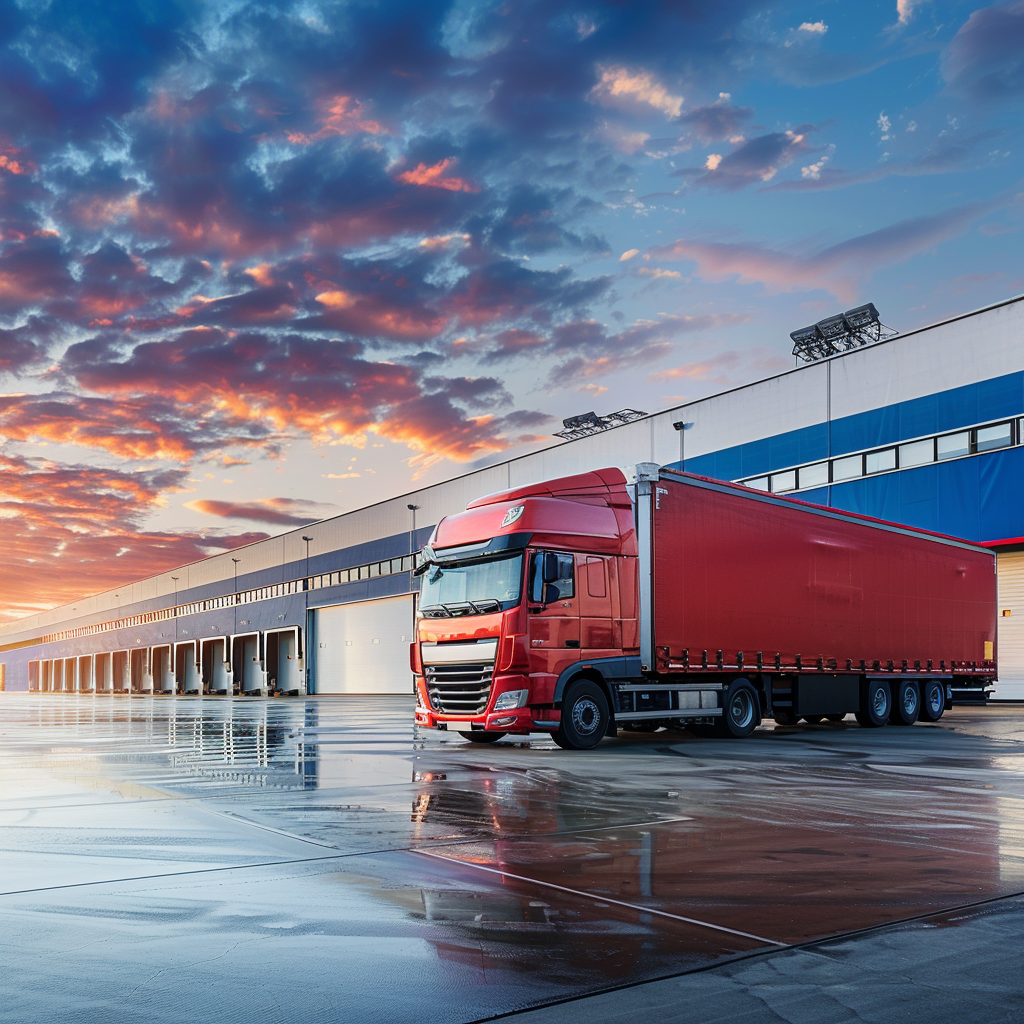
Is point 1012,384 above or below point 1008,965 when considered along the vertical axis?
above

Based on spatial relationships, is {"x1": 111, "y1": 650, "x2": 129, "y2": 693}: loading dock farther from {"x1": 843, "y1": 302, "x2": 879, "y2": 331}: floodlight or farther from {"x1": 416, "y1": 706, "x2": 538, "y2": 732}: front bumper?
{"x1": 416, "y1": 706, "x2": 538, "y2": 732}: front bumper

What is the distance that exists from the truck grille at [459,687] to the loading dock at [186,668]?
77.4 metres

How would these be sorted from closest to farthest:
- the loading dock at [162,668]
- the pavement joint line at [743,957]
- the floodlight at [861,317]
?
the pavement joint line at [743,957], the floodlight at [861,317], the loading dock at [162,668]

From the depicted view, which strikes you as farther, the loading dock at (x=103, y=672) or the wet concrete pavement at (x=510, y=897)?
the loading dock at (x=103, y=672)

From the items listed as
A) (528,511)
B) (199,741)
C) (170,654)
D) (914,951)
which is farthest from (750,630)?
(170,654)

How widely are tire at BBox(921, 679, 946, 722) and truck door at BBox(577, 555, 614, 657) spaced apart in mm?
11272

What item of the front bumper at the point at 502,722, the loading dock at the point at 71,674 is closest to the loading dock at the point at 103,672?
the loading dock at the point at 71,674

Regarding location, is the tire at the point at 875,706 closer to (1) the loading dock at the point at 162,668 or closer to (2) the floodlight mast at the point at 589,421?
(2) the floodlight mast at the point at 589,421

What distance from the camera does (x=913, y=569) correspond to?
2250 cm

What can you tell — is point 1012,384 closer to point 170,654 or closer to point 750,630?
point 750,630

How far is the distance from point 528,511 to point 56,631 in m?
139

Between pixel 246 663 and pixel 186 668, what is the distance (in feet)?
55.2

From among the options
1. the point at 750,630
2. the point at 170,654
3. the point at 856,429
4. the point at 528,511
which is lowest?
the point at 170,654

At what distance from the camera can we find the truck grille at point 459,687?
50.2 ft
